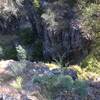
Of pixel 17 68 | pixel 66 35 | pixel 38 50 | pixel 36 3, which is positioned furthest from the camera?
pixel 38 50

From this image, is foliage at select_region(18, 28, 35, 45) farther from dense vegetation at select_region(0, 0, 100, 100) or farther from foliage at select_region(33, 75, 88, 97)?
foliage at select_region(33, 75, 88, 97)

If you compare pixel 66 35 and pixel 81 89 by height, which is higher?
pixel 81 89

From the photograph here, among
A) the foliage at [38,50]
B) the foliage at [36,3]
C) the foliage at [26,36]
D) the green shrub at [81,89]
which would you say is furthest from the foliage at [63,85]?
the foliage at [26,36]

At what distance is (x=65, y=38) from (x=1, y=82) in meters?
4.60

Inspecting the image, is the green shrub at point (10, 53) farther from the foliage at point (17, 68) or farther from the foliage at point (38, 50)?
the foliage at point (17, 68)

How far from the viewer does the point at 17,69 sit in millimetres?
7957

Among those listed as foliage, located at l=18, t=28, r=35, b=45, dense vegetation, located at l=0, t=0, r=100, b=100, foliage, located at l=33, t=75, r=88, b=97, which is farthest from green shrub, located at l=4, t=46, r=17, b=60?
foliage, located at l=33, t=75, r=88, b=97

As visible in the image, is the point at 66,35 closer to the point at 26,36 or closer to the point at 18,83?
the point at 26,36

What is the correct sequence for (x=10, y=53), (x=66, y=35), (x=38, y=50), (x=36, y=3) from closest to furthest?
(x=66, y=35), (x=36, y=3), (x=38, y=50), (x=10, y=53)

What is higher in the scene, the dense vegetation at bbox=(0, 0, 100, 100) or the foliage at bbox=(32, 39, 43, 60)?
the dense vegetation at bbox=(0, 0, 100, 100)

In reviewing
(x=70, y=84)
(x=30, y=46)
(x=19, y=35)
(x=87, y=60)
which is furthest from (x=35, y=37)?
(x=70, y=84)

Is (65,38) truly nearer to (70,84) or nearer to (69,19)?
(69,19)

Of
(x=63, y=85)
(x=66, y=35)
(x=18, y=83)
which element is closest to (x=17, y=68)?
(x=18, y=83)

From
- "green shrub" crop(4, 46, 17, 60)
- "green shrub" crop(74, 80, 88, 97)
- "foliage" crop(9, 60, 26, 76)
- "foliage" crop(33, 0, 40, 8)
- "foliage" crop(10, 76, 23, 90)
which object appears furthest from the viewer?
"green shrub" crop(4, 46, 17, 60)
